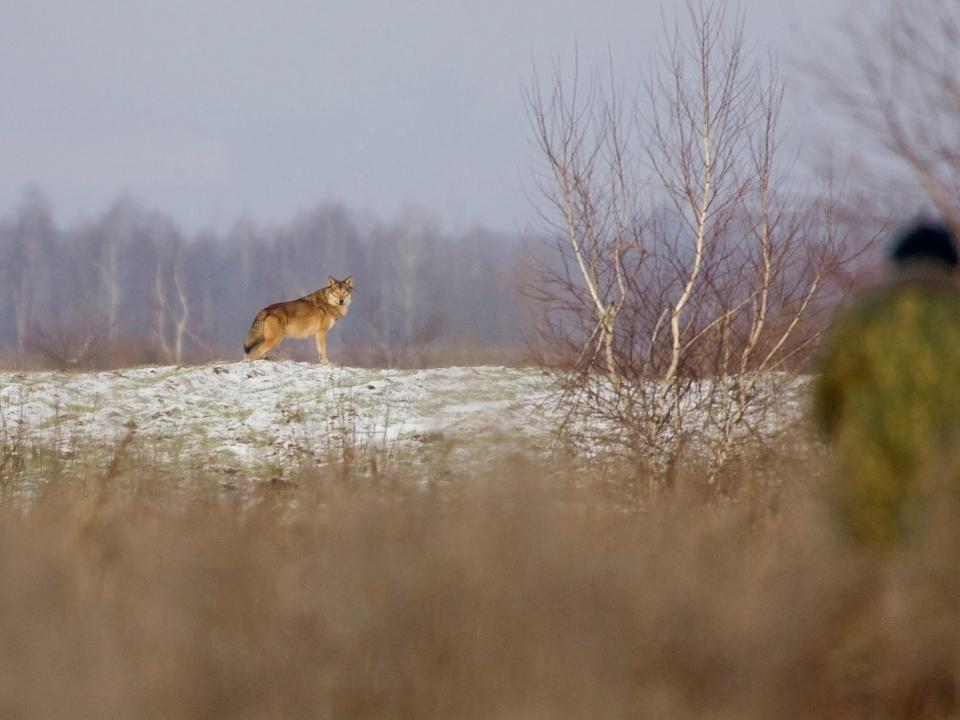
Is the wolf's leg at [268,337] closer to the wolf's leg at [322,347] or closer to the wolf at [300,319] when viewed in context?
the wolf at [300,319]

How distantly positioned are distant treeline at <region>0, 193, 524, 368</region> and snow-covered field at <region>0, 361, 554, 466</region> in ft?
47.2

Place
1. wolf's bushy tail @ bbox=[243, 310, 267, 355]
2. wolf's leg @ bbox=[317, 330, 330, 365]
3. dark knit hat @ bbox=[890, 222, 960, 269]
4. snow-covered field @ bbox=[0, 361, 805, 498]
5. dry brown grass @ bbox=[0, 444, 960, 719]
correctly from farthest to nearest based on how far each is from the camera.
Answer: wolf's bushy tail @ bbox=[243, 310, 267, 355]
wolf's leg @ bbox=[317, 330, 330, 365]
snow-covered field @ bbox=[0, 361, 805, 498]
dark knit hat @ bbox=[890, 222, 960, 269]
dry brown grass @ bbox=[0, 444, 960, 719]

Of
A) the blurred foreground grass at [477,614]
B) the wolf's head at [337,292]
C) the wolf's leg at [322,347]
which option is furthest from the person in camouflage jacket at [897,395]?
the wolf's head at [337,292]

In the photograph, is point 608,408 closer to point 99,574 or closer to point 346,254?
point 99,574

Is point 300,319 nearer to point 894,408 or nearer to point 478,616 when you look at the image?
point 894,408

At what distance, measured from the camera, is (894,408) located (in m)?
4.63

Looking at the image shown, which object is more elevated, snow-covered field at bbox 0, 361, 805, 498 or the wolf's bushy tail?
the wolf's bushy tail

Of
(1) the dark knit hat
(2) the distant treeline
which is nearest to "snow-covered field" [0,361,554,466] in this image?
(1) the dark knit hat

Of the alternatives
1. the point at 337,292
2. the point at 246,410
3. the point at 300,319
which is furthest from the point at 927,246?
the point at 337,292

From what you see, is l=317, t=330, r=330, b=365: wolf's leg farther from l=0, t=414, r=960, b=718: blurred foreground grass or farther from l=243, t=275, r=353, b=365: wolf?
l=0, t=414, r=960, b=718: blurred foreground grass

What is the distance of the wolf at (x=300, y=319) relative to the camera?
55.9 feet

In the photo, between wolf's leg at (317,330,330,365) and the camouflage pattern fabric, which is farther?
wolf's leg at (317,330,330,365)

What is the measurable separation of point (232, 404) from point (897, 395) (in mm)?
10207

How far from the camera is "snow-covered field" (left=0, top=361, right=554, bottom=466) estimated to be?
38.7 feet
